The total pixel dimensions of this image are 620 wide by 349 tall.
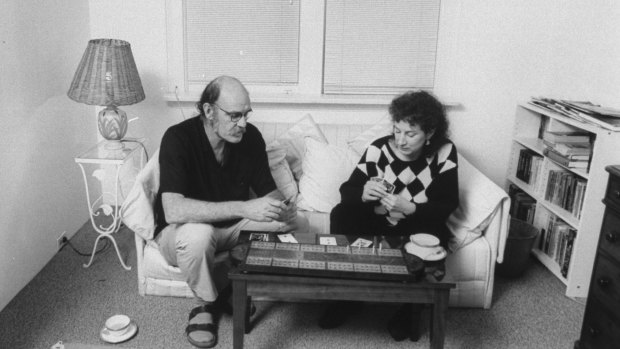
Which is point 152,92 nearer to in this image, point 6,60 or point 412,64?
point 6,60

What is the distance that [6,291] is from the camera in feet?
8.36

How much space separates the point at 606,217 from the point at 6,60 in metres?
2.47

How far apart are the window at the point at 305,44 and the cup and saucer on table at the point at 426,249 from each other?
1534 millimetres

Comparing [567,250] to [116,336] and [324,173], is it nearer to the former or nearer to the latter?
[324,173]

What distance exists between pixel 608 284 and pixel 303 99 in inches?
73.7

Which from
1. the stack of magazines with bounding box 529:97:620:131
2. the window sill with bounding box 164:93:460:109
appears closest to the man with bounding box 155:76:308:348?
the window sill with bounding box 164:93:460:109

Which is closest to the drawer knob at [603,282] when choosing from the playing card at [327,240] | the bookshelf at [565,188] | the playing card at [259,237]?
the bookshelf at [565,188]

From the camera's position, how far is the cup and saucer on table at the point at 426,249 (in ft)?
6.59

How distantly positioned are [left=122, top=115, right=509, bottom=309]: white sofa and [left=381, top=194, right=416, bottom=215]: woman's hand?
33 centimetres

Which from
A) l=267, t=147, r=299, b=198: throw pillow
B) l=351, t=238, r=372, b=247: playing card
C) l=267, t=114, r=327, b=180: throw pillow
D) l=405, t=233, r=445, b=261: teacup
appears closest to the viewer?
l=405, t=233, r=445, b=261: teacup

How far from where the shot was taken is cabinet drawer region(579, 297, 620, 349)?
2.03 metres

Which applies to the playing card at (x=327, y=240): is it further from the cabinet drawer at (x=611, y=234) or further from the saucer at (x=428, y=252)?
the cabinet drawer at (x=611, y=234)

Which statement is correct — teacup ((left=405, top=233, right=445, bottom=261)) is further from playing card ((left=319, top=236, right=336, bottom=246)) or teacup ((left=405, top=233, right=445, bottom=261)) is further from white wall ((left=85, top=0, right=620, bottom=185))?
white wall ((left=85, top=0, right=620, bottom=185))

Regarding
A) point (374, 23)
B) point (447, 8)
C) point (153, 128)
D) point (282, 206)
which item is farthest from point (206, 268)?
point (447, 8)
